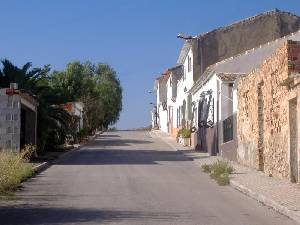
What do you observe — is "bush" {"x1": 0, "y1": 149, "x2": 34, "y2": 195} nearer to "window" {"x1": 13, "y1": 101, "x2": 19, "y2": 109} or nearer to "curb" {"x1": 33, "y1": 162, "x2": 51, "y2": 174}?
"curb" {"x1": 33, "y1": 162, "x2": 51, "y2": 174}

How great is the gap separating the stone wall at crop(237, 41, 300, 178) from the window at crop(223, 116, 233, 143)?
272 cm

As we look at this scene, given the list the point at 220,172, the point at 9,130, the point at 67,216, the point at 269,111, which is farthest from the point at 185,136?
the point at 67,216

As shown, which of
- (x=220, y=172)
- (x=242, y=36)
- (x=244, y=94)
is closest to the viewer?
(x=220, y=172)

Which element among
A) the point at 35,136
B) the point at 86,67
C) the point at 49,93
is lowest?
the point at 35,136

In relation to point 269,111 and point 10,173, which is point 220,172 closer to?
point 269,111

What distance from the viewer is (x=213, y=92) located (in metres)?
33.2

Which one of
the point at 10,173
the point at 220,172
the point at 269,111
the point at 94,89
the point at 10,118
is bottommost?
the point at 220,172

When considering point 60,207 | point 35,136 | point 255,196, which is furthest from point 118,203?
point 35,136

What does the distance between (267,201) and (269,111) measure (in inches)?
268

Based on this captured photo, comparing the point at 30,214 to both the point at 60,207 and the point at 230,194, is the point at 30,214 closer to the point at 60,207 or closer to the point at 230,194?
the point at 60,207

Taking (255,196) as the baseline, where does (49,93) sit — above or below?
above

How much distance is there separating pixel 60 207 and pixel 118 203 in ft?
4.59

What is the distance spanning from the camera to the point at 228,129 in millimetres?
29766

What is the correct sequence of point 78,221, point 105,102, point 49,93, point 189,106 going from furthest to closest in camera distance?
point 105,102, point 189,106, point 49,93, point 78,221
